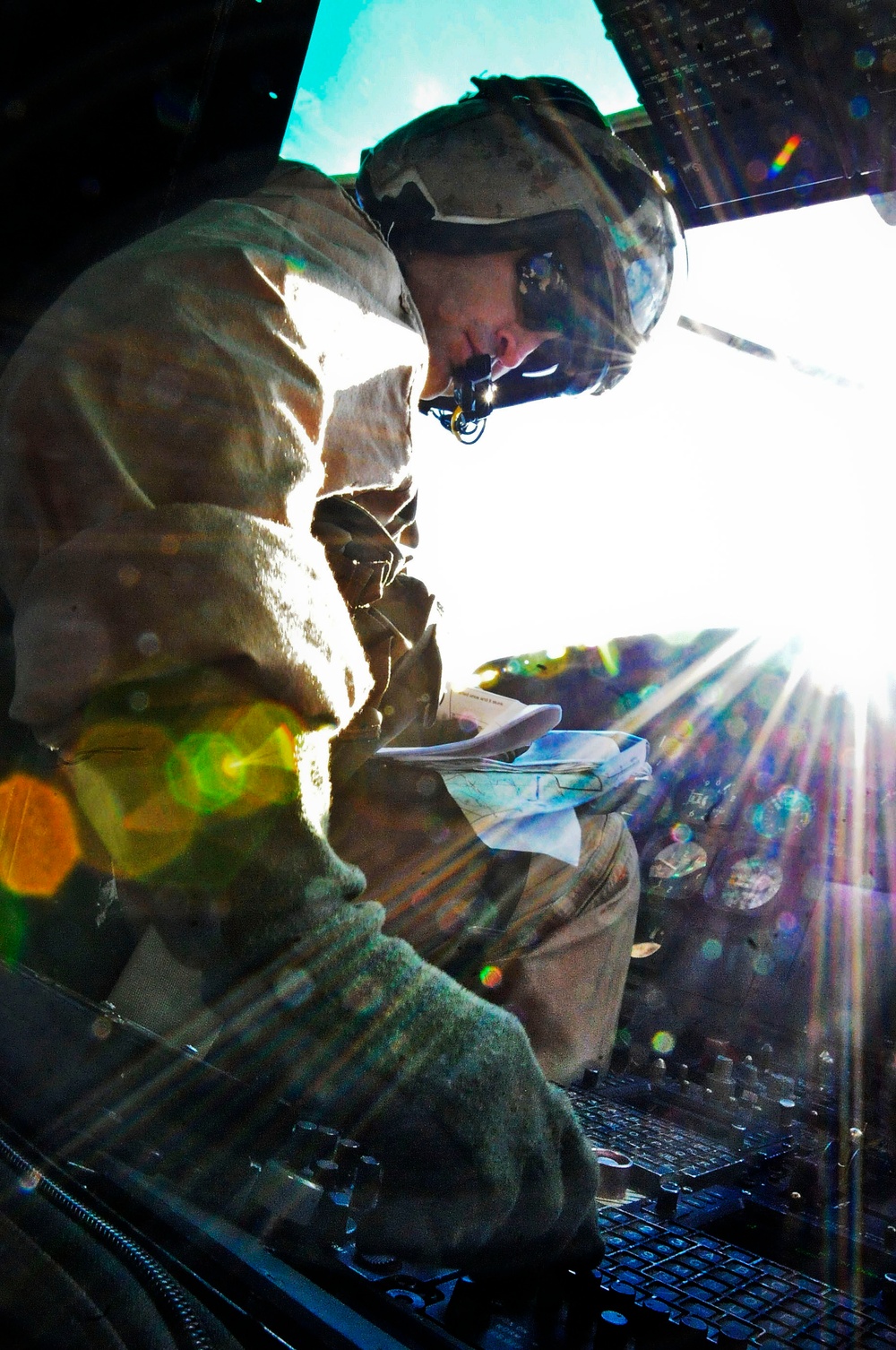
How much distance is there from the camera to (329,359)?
991 millimetres

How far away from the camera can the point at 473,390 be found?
1.80 m

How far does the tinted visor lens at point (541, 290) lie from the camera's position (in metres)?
1.74

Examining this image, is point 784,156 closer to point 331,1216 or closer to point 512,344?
point 512,344

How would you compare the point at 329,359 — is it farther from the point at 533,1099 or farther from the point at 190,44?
the point at 533,1099

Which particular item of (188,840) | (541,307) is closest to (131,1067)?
(188,840)

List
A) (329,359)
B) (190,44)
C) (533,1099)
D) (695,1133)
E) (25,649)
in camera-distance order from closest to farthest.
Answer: (25,649), (533,1099), (329,359), (190,44), (695,1133)

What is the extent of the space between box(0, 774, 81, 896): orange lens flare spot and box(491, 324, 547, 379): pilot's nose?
112 cm

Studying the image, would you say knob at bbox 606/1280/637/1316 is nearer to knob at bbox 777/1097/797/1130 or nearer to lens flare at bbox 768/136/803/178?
knob at bbox 777/1097/797/1130

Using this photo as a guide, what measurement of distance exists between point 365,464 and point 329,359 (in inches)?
6.5

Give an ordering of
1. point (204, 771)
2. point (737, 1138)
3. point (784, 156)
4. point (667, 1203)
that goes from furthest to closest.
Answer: point (784, 156)
point (737, 1138)
point (667, 1203)
point (204, 771)

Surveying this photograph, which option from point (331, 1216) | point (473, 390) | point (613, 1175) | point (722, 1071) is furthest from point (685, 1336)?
point (473, 390)

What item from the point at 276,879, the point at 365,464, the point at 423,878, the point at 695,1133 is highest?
the point at 365,464

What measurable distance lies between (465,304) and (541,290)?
148mm

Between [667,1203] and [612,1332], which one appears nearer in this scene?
[612,1332]
